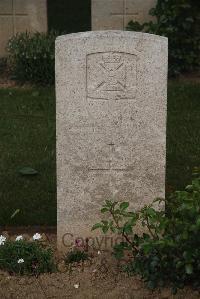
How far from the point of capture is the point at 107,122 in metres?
4.26

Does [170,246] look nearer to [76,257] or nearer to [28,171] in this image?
[76,257]

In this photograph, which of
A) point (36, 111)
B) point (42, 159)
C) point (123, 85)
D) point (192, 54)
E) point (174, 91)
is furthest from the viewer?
point (192, 54)

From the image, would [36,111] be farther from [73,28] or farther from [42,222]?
[42,222]

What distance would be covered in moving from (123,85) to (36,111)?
11.8 feet

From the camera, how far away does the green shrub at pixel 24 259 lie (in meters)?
4.16

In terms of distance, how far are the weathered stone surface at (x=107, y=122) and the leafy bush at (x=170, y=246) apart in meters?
0.35

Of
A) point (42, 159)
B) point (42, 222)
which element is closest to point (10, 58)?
point (42, 159)

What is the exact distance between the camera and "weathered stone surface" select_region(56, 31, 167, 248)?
416 cm

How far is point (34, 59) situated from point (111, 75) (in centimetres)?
457

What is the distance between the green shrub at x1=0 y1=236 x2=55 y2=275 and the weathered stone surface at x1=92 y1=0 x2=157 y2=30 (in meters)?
5.62

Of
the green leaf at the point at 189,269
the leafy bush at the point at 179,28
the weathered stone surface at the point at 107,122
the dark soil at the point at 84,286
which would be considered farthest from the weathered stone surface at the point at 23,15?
the green leaf at the point at 189,269

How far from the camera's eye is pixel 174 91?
8.35 metres

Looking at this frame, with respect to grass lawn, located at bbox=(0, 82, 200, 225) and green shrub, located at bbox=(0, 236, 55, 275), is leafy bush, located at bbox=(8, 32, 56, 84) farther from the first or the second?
green shrub, located at bbox=(0, 236, 55, 275)

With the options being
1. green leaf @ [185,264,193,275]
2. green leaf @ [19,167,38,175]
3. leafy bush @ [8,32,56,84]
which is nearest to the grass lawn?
green leaf @ [19,167,38,175]
